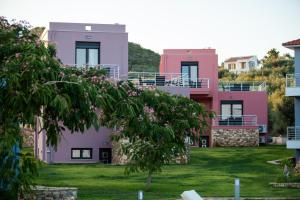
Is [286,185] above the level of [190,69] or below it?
below

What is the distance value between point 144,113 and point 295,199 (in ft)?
26.4

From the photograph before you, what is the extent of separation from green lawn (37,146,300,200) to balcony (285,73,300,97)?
402 cm

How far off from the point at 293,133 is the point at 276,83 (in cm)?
3705

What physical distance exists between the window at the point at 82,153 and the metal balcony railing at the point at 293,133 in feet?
35.4

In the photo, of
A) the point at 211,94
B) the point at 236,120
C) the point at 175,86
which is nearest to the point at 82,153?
the point at 175,86

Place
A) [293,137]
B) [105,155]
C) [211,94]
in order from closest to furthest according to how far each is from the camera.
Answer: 1. [105,155]
2. [293,137]
3. [211,94]

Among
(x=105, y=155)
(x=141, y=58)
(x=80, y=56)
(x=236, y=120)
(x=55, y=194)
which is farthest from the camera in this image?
(x=141, y=58)

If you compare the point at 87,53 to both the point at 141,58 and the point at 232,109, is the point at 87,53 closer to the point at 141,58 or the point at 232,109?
the point at 232,109

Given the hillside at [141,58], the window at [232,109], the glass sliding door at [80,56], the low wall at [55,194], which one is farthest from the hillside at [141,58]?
the low wall at [55,194]

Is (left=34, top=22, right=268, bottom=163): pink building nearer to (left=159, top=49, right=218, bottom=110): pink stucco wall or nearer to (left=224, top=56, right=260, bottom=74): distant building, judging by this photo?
(left=159, top=49, right=218, bottom=110): pink stucco wall

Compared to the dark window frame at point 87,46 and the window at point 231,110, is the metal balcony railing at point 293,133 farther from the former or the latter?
the window at point 231,110

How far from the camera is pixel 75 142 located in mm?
38812

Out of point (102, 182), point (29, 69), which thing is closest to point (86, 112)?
point (29, 69)

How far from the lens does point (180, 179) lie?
96.4 ft
